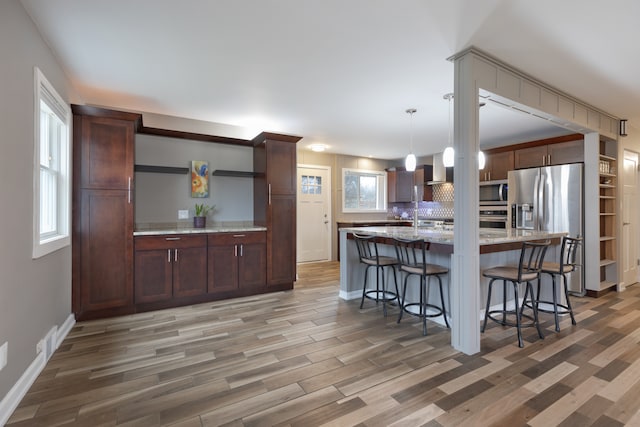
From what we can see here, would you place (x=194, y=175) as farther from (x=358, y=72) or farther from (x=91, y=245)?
(x=358, y=72)

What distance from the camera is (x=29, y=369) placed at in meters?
2.00

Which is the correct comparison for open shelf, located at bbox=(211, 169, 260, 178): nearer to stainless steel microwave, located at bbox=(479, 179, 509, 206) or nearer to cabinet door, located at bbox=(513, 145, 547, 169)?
stainless steel microwave, located at bbox=(479, 179, 509, 206)

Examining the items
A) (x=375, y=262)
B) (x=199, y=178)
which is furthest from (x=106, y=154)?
(x=375, y=262)

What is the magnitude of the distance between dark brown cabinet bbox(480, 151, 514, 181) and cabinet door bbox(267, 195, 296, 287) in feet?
11.3

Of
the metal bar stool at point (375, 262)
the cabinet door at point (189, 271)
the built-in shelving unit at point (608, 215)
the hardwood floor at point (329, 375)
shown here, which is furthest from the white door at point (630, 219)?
the cabinet door at point (189, 271)

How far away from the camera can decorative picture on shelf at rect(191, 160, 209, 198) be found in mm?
4309

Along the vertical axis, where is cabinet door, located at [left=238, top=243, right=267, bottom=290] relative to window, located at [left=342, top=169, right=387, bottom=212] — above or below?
below

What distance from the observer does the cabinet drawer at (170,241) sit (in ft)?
11.2

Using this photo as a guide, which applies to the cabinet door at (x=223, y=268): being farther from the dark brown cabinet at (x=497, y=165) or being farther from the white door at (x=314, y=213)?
the dark brown cabinet at (x=497, y=165)

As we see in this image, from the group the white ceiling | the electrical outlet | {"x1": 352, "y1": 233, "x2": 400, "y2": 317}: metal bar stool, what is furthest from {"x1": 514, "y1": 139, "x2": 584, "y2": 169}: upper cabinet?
the electrical outlet

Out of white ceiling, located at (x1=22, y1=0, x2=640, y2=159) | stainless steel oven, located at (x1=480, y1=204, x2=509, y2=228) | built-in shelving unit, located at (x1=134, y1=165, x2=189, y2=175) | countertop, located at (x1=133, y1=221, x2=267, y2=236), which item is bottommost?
countertop, located at (x1=133, y1=221, x2=267, y2=236)

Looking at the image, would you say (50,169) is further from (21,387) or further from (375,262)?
(375,262)

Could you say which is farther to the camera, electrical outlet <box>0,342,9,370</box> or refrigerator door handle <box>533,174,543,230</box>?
refrigerator door handle <box>533,174,543,230</box>

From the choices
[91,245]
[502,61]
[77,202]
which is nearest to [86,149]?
[77,202]
